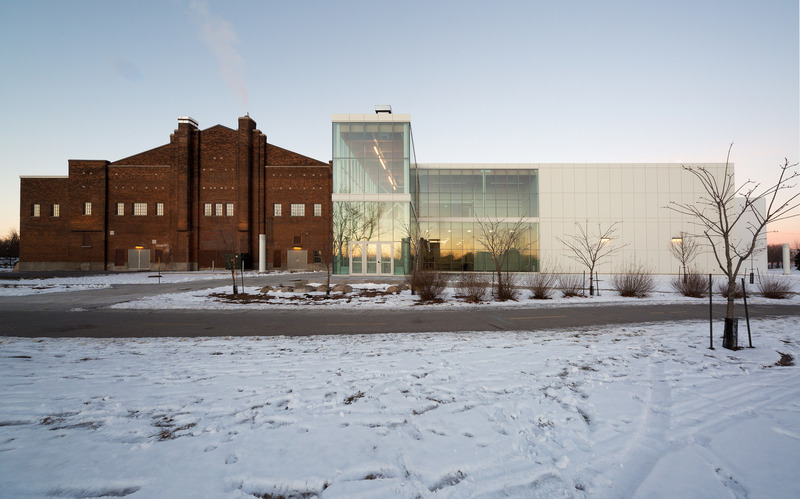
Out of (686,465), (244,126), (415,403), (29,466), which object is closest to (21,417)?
(29,466)

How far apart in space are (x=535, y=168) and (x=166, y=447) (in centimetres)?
4231

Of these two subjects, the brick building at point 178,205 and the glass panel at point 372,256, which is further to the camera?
the brick building at point 178,205

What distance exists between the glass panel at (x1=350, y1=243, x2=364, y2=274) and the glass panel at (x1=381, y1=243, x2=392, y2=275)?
187 centimetres

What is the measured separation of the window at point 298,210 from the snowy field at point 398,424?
3951cm

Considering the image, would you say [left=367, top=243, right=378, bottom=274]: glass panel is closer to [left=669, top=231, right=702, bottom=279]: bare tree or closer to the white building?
the white building

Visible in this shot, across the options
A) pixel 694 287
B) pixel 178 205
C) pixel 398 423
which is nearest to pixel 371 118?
pixel 694 287

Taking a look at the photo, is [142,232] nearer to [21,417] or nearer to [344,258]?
[344,258]

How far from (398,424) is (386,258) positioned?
28.6 meters

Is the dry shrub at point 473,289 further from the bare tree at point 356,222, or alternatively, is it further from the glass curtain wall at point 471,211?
the glass curtain wall at point 471,211

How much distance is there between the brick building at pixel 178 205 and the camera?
44031mm

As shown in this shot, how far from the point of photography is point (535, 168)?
3984 centimetres

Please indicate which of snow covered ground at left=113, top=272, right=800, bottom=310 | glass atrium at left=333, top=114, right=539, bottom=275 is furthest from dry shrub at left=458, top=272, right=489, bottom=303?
glass atrium at left=333, top=114, right=539, bottom=275

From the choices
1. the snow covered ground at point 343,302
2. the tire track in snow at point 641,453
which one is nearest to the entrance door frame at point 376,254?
the snow covered ground at point 343,302

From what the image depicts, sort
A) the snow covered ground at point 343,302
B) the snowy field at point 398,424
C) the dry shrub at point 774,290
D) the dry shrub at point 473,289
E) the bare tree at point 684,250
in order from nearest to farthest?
the snowy field at point 398,424, the snow covered ground at point 343,302, the dry shrub at point 473,289, the dry shrub at point 774,290, the bare tree at point 684,250
